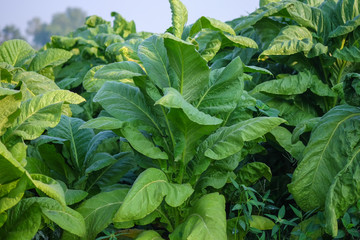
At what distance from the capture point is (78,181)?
299 cm

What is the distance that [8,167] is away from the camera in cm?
225

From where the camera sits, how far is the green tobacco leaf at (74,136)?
3.09 meters

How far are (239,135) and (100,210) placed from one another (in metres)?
0.97

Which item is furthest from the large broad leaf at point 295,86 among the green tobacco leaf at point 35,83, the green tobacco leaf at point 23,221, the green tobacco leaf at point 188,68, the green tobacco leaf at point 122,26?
the green tobacco leaf at point 122,26

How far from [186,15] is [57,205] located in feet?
4.81

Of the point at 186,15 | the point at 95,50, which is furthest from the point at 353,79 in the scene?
the point at 95,50

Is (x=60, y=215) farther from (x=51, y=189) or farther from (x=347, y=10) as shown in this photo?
(x=347, y=10)

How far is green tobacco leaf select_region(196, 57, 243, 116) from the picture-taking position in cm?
271

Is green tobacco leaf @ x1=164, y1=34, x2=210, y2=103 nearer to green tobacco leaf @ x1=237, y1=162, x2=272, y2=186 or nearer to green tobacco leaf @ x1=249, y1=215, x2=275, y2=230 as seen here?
green tobacco leaf @ x1=237, y1=162, x2=272, y2=186

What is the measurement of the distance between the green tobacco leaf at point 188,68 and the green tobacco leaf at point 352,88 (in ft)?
2.90

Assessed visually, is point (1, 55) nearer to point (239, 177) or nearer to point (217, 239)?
point (239, 177)

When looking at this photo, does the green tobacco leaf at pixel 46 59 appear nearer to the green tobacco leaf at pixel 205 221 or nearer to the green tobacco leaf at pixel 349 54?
the green tobacco leaf at pixel 205 221

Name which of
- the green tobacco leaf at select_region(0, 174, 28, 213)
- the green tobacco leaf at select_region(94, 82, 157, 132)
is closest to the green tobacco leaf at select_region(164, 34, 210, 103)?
the green tobacco leaf at select_region(94, 82, 157, 132)

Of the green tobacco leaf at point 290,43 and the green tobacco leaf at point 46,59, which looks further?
the green tobacco leaf at point 46,59
